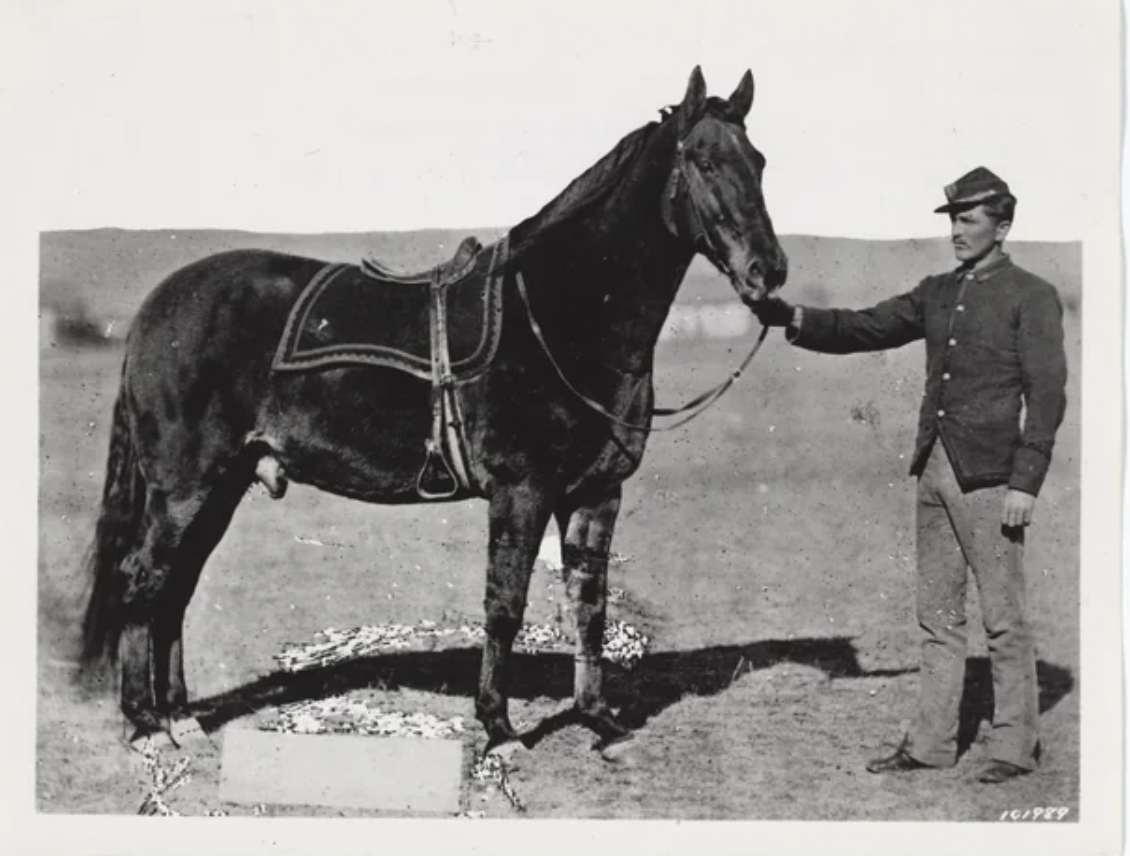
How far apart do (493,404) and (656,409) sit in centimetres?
71

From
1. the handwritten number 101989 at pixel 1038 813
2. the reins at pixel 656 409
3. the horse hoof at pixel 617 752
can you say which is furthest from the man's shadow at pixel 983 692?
the reins at pixel 656 409

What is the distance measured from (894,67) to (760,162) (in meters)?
0.96

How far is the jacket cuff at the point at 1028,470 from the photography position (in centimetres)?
489

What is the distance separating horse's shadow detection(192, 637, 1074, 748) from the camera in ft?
17.3

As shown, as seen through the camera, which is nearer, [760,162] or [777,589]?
[760,162]

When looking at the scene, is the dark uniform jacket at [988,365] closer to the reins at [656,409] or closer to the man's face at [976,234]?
the man's face at [976,234]

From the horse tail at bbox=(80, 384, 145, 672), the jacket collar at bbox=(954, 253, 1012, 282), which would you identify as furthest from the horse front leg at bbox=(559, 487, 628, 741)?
the horse tail at bbox=(80, 384, 145, 672)

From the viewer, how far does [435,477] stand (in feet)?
16.3

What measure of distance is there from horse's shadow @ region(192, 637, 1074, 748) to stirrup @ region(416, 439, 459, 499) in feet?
2.33

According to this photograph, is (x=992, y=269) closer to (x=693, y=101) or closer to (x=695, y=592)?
(x=693, y=101)

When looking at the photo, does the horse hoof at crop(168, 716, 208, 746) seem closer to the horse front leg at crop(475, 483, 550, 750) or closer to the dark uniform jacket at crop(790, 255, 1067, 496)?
the horse front leg at crop(475, 483, 550, 750)

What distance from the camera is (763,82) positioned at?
5301mm

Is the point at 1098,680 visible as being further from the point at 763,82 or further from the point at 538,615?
the point at 763,82

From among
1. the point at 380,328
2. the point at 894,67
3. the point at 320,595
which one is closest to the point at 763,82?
the point at 894,67
